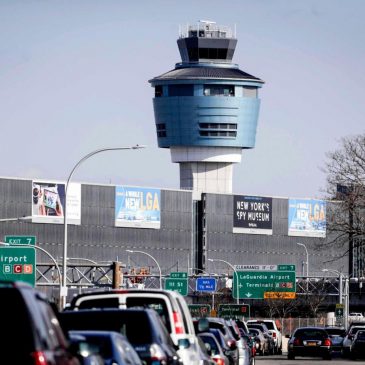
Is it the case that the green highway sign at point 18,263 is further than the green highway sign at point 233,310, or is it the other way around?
the green highway sign at point 233,310

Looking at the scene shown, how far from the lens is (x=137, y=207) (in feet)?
534

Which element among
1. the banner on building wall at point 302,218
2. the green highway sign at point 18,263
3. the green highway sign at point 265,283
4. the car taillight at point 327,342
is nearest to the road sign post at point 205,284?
the green highway sign at point 265,283

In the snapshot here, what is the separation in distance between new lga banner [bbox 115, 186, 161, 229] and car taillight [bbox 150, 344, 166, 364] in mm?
141643

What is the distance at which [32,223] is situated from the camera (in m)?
150

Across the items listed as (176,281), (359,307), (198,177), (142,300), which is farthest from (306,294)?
(142,300)

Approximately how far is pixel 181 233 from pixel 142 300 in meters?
146

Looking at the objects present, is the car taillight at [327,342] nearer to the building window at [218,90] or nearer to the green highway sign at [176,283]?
the green highway sign at [176,283]

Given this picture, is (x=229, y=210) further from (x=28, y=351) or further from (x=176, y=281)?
(x=28, y=351)

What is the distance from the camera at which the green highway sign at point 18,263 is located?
189 feet

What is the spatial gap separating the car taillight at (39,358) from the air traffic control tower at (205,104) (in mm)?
177547

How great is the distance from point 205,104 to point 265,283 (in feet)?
308

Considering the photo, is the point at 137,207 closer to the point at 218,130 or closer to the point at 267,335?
the point at 218,130

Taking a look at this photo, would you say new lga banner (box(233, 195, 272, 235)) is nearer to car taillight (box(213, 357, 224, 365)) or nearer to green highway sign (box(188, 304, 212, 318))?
green highway sign (box(188, 304, 212, 318))

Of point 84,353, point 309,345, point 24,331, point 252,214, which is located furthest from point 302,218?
point 24,331
